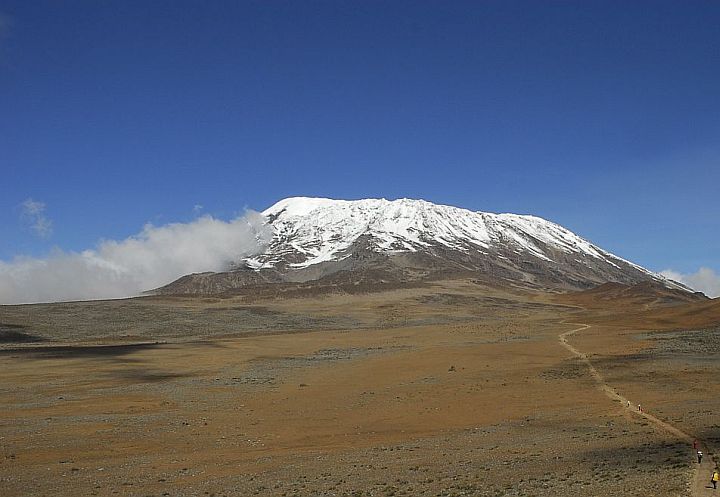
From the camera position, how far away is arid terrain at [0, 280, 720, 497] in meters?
20.2

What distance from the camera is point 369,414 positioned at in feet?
111

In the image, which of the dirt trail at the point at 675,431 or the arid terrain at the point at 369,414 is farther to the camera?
the arid terrain at the point at 369,414

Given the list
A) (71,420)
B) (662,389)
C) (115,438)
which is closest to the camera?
(115,438)

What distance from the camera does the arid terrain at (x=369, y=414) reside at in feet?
66.1

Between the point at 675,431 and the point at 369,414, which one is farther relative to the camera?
the point at 369,414

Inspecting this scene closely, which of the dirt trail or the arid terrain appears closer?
the dirt trail

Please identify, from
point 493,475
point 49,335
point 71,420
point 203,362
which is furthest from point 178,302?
point 493,475

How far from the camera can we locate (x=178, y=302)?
131000 millimetres

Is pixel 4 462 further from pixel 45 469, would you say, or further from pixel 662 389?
pixel 662 389

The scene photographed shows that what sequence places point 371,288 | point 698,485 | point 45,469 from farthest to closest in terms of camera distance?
1. point 371,288
2. point 45,469
3. point 698,485

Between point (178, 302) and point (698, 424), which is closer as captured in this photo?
point (698, 424)

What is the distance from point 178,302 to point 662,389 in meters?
108

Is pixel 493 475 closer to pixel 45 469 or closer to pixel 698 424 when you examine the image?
pixel 698 424

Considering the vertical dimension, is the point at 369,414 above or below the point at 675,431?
below
